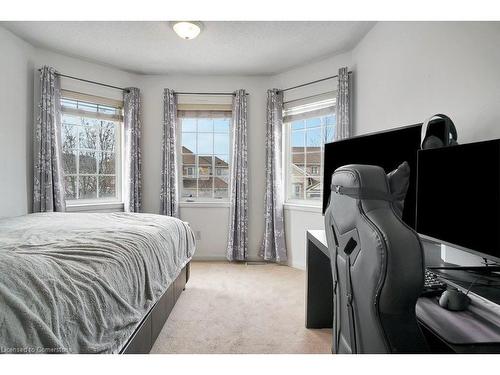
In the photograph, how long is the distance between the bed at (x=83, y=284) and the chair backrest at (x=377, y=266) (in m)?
0.99

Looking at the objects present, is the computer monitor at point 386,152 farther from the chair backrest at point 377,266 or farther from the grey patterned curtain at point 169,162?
the grey patterned curtain at point 169,162

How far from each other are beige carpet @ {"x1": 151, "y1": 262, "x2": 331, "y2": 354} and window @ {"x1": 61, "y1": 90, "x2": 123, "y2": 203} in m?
1.83

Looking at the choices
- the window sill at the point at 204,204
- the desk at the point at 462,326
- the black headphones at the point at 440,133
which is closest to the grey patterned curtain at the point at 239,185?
the window sill at the point at 204,204

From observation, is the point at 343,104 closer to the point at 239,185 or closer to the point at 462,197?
the point at 239,185

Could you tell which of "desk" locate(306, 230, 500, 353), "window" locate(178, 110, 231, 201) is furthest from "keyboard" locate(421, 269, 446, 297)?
"window" locate(178, 110, 231, 201)

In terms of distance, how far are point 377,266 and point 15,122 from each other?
3.85m

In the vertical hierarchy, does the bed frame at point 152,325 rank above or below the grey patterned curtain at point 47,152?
below

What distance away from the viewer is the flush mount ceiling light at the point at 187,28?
109 inches

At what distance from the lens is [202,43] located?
330cm

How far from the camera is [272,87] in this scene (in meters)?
4.21

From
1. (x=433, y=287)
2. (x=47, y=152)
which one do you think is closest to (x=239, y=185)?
(x=47, y=152)

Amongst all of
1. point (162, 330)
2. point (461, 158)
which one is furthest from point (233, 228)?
point (461, 158)

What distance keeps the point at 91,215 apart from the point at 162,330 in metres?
1.35
